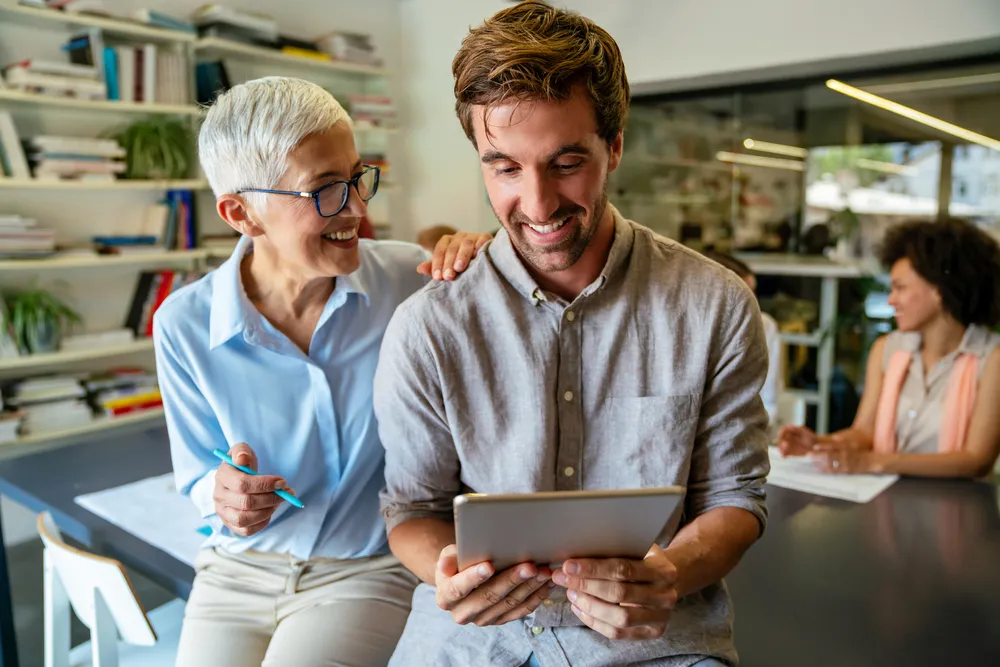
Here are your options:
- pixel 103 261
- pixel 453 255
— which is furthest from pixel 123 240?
pixel 453 255

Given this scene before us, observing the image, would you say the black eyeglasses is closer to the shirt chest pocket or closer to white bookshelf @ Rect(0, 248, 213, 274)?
the shirt chest pocket

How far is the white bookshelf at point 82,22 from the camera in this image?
336 cm

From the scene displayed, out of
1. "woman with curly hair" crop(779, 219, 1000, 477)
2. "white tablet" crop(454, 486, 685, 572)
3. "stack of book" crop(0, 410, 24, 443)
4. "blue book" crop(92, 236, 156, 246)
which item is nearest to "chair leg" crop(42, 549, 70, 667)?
"white tablet" crop(454, 486, 685, 572)

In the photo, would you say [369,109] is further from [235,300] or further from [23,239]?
[235,300]

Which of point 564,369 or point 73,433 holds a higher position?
point 564,369

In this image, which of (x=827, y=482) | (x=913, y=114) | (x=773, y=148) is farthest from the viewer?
(x=773, y=148)

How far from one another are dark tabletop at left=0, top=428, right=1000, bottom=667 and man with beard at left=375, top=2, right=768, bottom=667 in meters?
0.21

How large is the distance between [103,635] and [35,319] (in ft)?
8.07

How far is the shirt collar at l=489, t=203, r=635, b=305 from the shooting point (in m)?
1.25

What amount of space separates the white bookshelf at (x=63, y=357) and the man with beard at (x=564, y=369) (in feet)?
9.07

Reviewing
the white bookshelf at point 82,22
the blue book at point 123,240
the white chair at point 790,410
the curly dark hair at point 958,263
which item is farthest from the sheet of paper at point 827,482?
the white bookshelf at point 82,22

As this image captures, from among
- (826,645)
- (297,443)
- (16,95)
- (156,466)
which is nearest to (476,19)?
(16,95)

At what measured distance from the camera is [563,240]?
1.19m

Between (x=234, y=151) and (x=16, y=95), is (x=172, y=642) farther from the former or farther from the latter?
(x=16, y=95)
